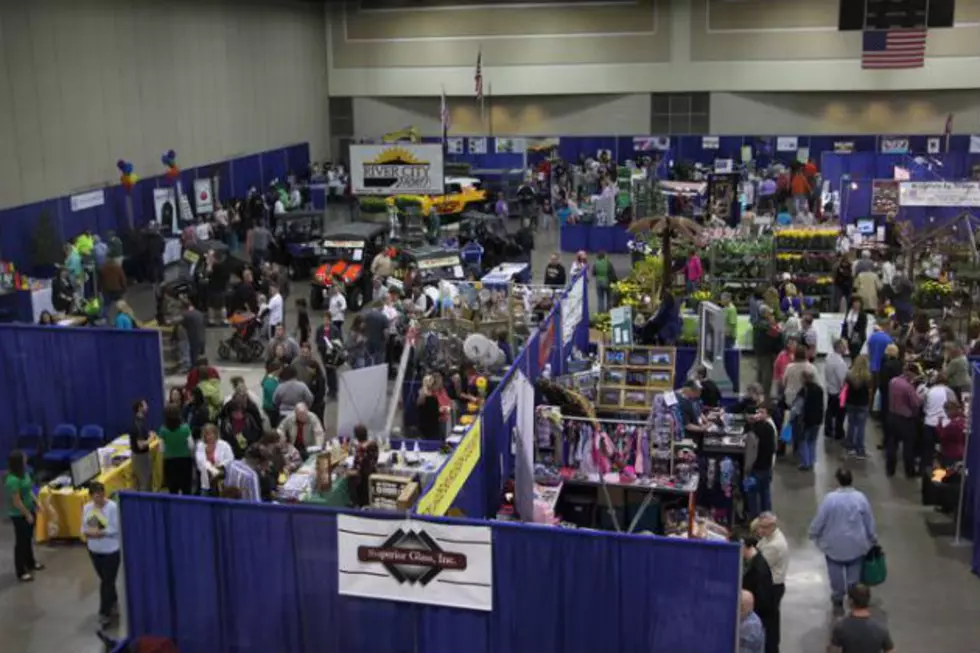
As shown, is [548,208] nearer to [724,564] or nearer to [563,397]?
[563,397]

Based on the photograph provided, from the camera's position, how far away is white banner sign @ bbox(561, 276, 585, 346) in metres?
14.6

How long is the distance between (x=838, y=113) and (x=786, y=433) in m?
26.9

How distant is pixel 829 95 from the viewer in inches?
1475

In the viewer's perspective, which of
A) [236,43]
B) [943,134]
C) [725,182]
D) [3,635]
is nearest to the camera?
[3,635]

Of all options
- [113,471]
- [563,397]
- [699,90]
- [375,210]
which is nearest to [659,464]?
[563,397]

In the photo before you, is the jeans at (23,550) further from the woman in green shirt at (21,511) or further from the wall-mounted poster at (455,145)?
the wall-mounted poster at (455,145)

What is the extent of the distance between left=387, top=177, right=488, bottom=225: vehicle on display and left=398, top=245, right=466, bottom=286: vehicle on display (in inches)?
275

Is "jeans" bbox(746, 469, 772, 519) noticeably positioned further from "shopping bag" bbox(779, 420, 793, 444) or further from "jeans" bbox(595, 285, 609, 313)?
"jeans" bbox(595, 285, 609, 313)

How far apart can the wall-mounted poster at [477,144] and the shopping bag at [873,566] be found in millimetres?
29438

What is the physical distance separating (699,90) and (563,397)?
2776 centimetres

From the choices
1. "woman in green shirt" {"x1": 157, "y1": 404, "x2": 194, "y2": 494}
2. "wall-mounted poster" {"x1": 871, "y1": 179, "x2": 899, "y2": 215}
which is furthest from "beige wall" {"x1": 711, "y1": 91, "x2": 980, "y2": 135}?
"woman in green shirt" {"x1": 157, "y1": 404, "x2": 194, "y2": 494}

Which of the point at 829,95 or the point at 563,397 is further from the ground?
the point at 829,95

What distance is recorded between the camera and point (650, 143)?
124 ft

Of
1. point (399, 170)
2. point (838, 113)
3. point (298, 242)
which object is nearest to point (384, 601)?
point (399, 170)
